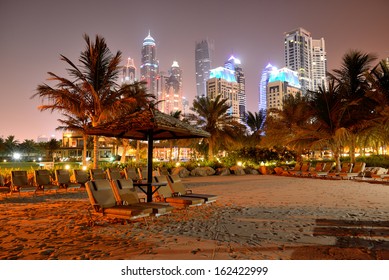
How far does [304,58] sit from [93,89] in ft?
580

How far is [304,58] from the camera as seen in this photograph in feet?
567

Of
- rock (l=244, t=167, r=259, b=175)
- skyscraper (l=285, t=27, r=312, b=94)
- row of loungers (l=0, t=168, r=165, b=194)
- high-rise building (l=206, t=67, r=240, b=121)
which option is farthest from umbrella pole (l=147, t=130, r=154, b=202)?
skyscraper (l=285, t=27, r=312, b=94)

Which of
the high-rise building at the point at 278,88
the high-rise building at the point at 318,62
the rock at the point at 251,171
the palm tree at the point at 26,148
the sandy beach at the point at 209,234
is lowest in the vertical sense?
the sandy beach at the point at 209,234

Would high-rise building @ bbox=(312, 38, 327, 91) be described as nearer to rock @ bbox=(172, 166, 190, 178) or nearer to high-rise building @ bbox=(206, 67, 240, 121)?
high-rise building @ bbox=(206, 67, 240, 121)

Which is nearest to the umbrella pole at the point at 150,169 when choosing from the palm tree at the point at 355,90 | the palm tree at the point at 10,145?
the palm tree at the point at 355,90

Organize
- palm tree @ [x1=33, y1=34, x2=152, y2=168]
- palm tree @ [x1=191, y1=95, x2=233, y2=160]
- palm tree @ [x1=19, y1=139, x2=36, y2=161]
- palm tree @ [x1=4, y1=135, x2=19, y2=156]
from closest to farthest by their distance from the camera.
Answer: palm tree @ [x1=33, y1=34, x2=152, y2=168] → palm tree @ [x1=191, y1=95, x2=233, y2=160] → palm tree @ [x1=4, y1=135, x2=19, y2=156] → palm tree @ [x1=19, y1=139, x2=36, y2=161]

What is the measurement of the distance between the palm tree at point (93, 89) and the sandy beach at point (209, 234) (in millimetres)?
7101

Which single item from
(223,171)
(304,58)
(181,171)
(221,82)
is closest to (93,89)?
(181,171)

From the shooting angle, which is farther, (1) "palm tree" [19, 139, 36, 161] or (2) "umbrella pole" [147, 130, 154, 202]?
(1) "palm tree" [19, 139, 36, 161]

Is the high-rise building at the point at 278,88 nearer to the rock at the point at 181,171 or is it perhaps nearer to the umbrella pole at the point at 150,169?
the rock at the point at 181,171

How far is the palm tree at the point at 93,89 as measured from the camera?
45.6 feet

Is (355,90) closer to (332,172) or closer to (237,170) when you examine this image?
(332,172)

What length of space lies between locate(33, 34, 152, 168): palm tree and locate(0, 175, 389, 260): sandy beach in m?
7.10

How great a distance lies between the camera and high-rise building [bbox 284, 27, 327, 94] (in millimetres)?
171375
